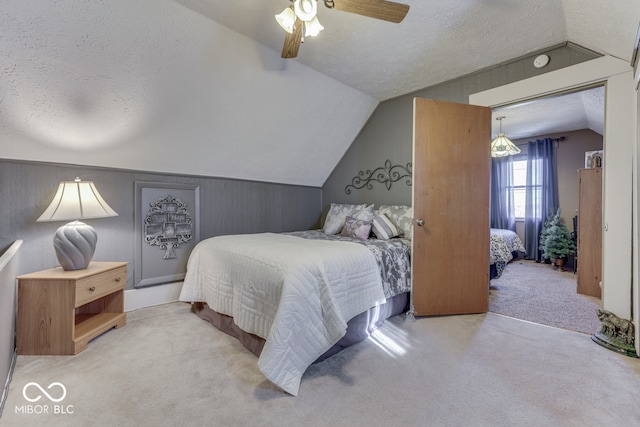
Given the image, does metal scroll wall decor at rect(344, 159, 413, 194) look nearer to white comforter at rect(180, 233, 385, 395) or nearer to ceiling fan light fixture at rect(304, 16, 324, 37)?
white comforter at rect(180, 233, 385, 395)

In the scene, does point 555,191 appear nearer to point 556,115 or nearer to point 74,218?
point 556,115

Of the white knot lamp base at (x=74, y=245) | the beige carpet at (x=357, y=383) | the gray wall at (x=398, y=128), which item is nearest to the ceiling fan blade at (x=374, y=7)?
the gray wall at (x=398, y=128)

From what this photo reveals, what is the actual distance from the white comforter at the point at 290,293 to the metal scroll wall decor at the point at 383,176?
157 centimetres

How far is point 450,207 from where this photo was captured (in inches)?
102

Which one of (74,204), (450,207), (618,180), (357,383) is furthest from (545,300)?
(74,204)

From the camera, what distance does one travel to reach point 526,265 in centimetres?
488

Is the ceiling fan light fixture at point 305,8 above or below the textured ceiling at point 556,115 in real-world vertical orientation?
below

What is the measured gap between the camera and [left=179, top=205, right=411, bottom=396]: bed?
1.54 m

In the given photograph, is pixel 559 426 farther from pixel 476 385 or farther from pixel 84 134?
pixel 84 134

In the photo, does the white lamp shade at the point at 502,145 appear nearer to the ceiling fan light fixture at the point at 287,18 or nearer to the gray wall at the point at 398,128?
the gray wall at the point at 398,128

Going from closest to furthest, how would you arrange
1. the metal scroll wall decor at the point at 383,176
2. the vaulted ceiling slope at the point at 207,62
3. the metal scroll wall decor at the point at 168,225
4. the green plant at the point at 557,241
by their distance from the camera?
the vaulted ceiling slope at the point at 207,62 < the metal scroll wall decor at the point at 168,225 < the metal scroll wall decor at the point at 383,176 < the green plant at the point at 557,241

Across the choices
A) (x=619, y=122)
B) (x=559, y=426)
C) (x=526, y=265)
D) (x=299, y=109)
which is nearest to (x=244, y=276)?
(x=559, y=426)

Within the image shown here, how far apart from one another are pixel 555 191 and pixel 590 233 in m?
2.19

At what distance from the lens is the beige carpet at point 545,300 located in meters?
2.46
